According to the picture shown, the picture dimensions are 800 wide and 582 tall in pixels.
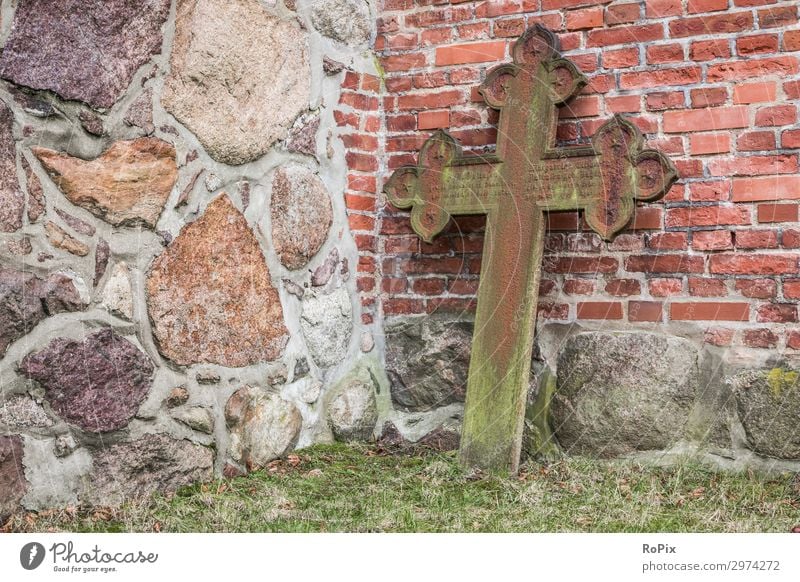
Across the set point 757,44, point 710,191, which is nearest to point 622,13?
point 757,44

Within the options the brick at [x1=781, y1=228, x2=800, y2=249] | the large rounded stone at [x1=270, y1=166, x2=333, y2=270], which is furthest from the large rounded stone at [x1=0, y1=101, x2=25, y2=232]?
the brick at [x1=781, y1=228, x2=800, y2=249]

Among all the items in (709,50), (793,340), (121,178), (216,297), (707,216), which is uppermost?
(709,50)

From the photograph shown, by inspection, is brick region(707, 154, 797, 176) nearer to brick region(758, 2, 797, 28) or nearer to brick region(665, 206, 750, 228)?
brick region(665, 206, 750, 228)

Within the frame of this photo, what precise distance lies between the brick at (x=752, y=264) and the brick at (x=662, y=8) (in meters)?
0.83

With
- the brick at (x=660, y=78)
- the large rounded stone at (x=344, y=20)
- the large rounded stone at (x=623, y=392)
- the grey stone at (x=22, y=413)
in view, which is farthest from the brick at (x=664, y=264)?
the grey stone at (x=22, y=413)

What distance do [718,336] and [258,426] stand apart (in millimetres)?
1550

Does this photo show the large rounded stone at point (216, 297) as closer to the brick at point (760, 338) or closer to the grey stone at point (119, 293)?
the grey stone at point (119, 293)

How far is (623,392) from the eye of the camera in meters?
3.00

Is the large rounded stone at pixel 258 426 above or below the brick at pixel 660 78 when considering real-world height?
below

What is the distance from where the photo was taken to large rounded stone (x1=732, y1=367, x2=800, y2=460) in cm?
283

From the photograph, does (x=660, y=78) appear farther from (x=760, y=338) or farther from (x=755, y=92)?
(x=760, y=338)

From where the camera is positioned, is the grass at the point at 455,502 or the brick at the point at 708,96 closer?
the grass at the point at 455,502

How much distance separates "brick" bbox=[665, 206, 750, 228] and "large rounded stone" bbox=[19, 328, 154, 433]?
1.77 meters

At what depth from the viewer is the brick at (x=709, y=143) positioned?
2.94 meters
